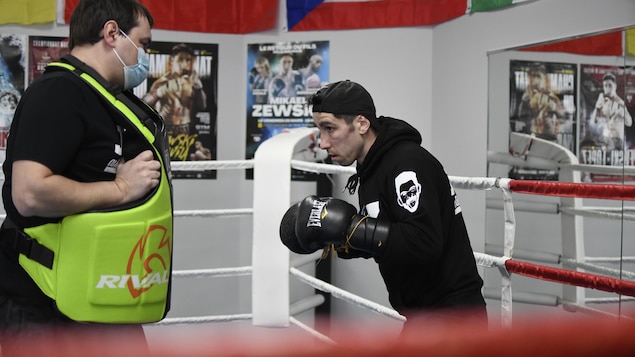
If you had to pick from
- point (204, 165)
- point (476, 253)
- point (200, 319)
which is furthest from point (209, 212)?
point (476, 253)

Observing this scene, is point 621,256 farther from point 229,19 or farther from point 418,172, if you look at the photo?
point 229,19

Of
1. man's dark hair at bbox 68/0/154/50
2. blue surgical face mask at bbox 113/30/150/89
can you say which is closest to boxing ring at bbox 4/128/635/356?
blue surgical face mask at bbox 113/30/150/89

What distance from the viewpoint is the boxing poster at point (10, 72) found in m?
4.08

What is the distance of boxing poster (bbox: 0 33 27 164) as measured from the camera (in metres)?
4.08

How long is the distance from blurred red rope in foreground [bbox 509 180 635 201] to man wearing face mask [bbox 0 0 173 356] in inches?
42.3

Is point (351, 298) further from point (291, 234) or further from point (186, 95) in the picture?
point (186, 95)

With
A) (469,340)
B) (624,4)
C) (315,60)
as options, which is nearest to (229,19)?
(315,60)

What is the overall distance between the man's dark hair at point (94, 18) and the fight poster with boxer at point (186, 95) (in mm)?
2717

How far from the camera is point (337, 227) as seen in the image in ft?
5.56

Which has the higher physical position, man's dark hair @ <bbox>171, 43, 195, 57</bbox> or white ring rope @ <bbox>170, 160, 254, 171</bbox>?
man's dark hair @ <bbox>171, 43, 195, 57</bbox>

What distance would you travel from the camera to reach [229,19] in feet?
14.5

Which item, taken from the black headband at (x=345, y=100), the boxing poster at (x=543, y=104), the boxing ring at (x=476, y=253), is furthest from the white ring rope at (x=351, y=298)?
the boxing poster at (x=543, y=104)

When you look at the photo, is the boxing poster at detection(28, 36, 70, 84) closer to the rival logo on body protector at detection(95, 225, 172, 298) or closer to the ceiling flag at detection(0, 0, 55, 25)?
the ceiling flag at detection(0, 0, 55, 25)

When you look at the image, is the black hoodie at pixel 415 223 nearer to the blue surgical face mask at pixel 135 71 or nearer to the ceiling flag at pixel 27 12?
the blue surgical face mask at pixel 135 71
